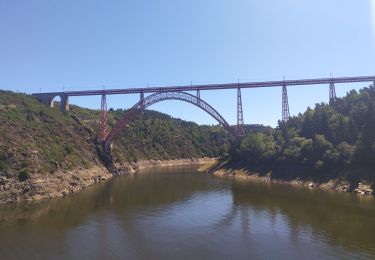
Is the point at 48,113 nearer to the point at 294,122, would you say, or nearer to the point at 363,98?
the point at 294,122

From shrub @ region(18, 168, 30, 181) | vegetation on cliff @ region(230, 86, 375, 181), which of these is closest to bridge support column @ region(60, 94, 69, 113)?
vegetation on cliff @ region(230, 86, 375, 181)

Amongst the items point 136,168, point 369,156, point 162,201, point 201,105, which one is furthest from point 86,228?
point 136,168

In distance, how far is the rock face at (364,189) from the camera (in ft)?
164

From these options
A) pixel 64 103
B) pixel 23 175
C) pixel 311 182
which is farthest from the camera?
pixel 64 103

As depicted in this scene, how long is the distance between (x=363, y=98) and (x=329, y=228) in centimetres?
4610

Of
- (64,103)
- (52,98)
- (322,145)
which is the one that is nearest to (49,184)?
(322,145)

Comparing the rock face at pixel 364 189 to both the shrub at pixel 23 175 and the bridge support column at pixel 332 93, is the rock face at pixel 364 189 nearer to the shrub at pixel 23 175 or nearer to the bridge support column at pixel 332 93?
the bridge support column at pixel 332 93

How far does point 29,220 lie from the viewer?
38.7m

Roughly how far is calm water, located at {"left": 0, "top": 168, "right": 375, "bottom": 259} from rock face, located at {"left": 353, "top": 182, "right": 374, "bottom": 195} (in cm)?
229

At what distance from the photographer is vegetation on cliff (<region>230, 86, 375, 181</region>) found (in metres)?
56.2

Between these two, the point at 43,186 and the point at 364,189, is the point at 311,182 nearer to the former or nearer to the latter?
the point at 364,189

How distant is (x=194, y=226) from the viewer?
35.1m

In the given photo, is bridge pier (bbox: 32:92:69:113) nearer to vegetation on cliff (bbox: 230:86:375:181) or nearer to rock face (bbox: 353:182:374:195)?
vegetation on cliff (bbox: 230:86:375:181)

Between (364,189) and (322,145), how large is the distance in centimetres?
1433
